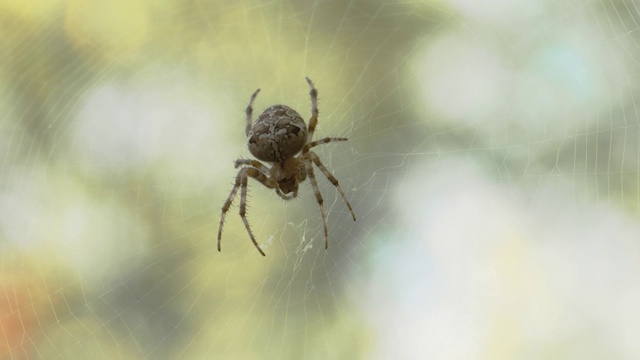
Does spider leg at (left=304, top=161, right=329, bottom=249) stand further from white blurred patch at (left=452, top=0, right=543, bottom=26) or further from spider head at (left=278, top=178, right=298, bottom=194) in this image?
white blurred patch at (left=452, top=0, right=543, bottom=26)

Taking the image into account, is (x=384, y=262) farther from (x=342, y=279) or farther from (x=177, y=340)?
(x=177, y=340)

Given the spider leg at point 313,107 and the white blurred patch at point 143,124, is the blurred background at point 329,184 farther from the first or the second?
the spider leg at point 313,107

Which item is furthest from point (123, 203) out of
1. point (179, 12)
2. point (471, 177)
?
point (471, 177)

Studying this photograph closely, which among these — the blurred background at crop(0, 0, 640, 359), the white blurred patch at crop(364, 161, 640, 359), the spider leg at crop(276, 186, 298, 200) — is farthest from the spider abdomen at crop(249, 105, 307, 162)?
the white blurred patch at crop(364, 161, 640, 359)

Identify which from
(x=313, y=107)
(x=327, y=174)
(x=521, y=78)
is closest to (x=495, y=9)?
(x=521, y=78)

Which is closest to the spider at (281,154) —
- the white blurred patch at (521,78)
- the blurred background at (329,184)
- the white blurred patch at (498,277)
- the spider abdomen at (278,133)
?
the spider abdomen at (278,133)

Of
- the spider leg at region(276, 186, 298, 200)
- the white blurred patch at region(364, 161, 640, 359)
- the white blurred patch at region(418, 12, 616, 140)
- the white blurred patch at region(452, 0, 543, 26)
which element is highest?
the white blurred patch at region(452, 0, 543, 26)
